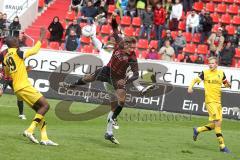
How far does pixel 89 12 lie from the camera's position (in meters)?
32.3

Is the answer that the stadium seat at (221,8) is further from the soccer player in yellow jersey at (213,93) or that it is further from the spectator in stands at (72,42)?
the soccer player in yellow jersey at (213,93)

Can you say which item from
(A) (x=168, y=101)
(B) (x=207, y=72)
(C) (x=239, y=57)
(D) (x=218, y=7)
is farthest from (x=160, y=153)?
(D) (x=218, y=7)

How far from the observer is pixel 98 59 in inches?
1049

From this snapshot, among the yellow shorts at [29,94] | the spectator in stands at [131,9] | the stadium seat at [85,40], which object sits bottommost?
the stadium seat at [85,40]

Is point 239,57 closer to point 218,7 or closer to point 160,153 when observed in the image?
point 218,7

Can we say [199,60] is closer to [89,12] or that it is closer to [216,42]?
[216,42]

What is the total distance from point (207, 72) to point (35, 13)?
775 inches

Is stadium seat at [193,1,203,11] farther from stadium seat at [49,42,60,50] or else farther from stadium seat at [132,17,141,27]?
stadium seat at [49,42,60,50]

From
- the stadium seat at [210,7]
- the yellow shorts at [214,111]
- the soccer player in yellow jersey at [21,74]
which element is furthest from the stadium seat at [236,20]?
the soccer player in yellow jersey at [21,74]

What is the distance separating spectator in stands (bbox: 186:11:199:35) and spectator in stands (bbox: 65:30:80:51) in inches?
209

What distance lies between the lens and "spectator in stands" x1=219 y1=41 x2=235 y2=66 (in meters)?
28.8

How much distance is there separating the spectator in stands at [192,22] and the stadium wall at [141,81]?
207 inches

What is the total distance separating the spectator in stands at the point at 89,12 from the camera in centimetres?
3216

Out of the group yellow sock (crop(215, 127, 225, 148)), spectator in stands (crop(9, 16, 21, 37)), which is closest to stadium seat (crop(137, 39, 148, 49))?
spectator in stands (crop(9, 16, 21, 37))
